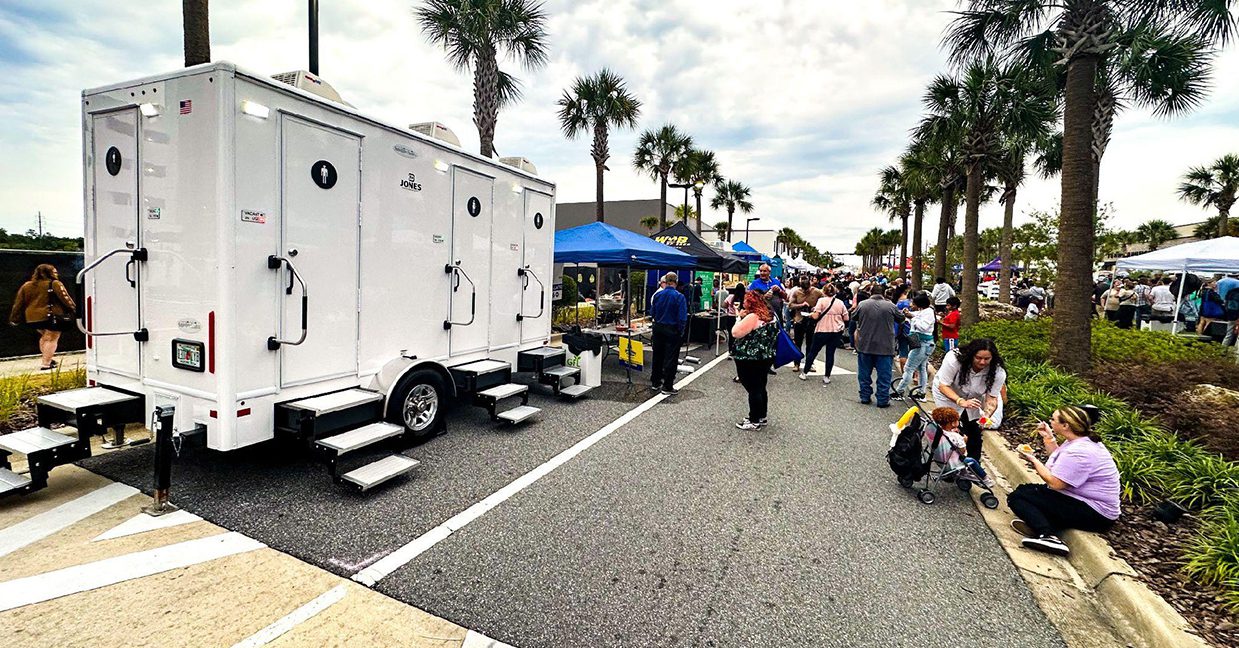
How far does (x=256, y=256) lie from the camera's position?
3963 millimetres

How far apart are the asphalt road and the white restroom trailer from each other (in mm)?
645

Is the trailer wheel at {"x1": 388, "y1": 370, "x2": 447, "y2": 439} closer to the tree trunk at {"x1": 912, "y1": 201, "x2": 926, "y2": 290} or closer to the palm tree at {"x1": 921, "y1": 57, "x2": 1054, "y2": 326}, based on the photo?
the palm tree at {"x1": 921, "y1": 57, "x2": 1054, "y2": 326}

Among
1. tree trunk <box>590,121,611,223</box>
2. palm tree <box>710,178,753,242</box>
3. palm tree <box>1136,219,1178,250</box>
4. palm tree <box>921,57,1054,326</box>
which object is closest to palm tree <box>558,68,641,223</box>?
tree trunk <box>590,121,611,223</box>

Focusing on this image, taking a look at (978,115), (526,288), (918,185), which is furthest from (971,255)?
(526,288)

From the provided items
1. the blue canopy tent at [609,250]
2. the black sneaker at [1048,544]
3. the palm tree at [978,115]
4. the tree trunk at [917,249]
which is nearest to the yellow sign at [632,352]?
the blue canopy tent at [609,250]

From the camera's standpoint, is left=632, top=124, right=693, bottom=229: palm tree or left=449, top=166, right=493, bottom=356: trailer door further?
left=632, top=124, right=693, bottom=229: palm tree

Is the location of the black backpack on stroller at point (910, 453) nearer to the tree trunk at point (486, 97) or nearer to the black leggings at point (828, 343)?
the black leggings at point (828, 343)

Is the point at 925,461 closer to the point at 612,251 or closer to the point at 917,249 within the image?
the point at 612,251

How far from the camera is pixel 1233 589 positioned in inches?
117

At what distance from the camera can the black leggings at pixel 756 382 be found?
20.4 ft

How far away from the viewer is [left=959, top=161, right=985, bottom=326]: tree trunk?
14008 millimetres

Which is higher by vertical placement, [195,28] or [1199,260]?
[195,28]

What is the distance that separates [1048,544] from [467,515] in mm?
4118

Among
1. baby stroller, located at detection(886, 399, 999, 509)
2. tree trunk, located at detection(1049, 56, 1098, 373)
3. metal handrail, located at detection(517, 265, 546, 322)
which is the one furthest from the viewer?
tree trunk, located at detection(1049, 56, 1098, 373)
